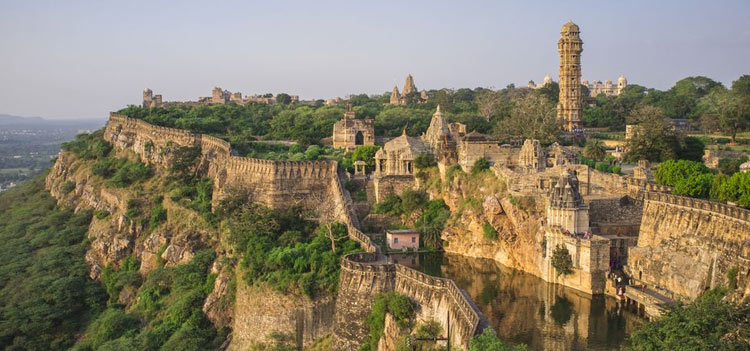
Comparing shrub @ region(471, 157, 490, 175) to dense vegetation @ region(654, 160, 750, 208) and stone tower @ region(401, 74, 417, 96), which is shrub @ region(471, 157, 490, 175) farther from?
stone tower @ region(401, 74, 417, 96)

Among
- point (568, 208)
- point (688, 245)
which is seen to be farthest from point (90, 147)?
point (688, 245)

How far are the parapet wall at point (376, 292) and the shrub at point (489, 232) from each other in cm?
895

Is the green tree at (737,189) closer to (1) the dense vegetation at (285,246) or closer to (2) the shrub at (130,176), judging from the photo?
(1) the dense vegetation at (285,246)

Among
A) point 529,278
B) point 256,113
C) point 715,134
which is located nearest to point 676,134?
point 715,134

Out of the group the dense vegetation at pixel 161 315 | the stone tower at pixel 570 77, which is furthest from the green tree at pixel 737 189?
the stone tower at pixel 570 77

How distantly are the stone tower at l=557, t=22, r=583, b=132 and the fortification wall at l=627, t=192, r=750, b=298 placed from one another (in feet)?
97.2

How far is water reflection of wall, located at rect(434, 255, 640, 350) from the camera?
27.4 meters

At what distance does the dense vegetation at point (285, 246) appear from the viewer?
101 feet

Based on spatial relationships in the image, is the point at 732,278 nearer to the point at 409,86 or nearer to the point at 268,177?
the point at 268,177

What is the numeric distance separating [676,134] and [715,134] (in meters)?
11.9

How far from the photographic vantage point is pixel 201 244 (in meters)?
39.7

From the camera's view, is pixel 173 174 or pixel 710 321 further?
pixel 173 174

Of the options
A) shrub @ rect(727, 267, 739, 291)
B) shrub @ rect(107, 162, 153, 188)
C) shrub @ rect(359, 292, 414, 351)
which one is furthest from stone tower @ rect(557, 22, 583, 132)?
shrub @ rect(359, 292, 414, 351)

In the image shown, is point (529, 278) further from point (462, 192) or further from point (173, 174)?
point (173, 174)
